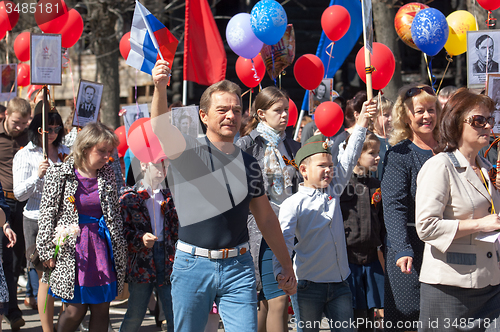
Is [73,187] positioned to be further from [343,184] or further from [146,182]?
[343,184]

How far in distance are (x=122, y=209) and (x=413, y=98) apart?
2.39 metres

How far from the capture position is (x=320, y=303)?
3857 mm

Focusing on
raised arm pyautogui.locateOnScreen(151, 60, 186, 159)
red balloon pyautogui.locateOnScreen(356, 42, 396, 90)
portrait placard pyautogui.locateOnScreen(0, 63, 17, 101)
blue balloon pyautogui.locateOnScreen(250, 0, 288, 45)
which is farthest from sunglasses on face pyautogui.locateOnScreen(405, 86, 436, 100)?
portrait placard pyautogui.locateOnScreen(0, 63, 17, 101)

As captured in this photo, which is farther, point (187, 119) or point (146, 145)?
point (146, 145)

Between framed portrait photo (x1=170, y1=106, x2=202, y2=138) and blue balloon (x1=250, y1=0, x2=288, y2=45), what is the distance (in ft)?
6.67

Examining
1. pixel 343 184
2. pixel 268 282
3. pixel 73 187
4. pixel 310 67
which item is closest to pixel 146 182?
pixel 73 187

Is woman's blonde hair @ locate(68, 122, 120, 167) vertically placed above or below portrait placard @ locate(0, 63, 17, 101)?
below

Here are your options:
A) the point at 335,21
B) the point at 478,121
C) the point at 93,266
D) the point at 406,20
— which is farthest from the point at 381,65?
the point at 93,266

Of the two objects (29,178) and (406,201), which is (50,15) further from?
(406,201)

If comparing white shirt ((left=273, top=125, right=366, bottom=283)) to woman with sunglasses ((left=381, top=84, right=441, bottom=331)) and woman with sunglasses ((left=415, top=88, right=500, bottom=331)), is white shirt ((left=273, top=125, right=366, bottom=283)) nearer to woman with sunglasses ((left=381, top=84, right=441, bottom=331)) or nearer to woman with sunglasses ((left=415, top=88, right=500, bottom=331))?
woman with sunglasses ((left=381, top=84, right=441, bottom=331))

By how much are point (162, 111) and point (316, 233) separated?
5.07 ft

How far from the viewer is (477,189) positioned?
3.12 meters

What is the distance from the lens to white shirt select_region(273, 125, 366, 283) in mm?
3854

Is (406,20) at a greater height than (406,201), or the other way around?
(406,20)
